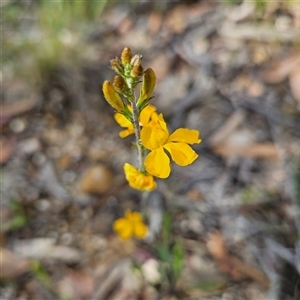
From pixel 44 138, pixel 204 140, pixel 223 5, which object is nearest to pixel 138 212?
pixel 204 140

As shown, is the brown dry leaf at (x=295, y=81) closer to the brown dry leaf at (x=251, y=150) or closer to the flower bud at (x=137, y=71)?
the brown dry leaf at (x=251, y=150)

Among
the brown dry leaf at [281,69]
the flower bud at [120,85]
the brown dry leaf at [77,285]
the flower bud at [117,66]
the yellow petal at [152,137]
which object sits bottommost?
the brown dry leaf at [77,285]

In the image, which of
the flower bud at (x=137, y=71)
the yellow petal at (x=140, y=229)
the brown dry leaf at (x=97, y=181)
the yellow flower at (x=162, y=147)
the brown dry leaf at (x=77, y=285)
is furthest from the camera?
the brown dry leaf at (x=97, y=181)

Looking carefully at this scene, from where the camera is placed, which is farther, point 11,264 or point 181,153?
point 11,264

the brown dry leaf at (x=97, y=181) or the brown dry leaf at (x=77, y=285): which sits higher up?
the brown dry leaf at (x=97, y=181)

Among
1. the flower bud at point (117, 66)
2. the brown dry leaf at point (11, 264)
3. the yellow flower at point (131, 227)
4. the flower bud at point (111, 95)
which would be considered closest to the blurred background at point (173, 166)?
the brown dry leaf at point (11, 264)

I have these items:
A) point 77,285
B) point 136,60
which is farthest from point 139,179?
point 77,285

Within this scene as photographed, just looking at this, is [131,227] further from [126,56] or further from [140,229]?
[126,56]
